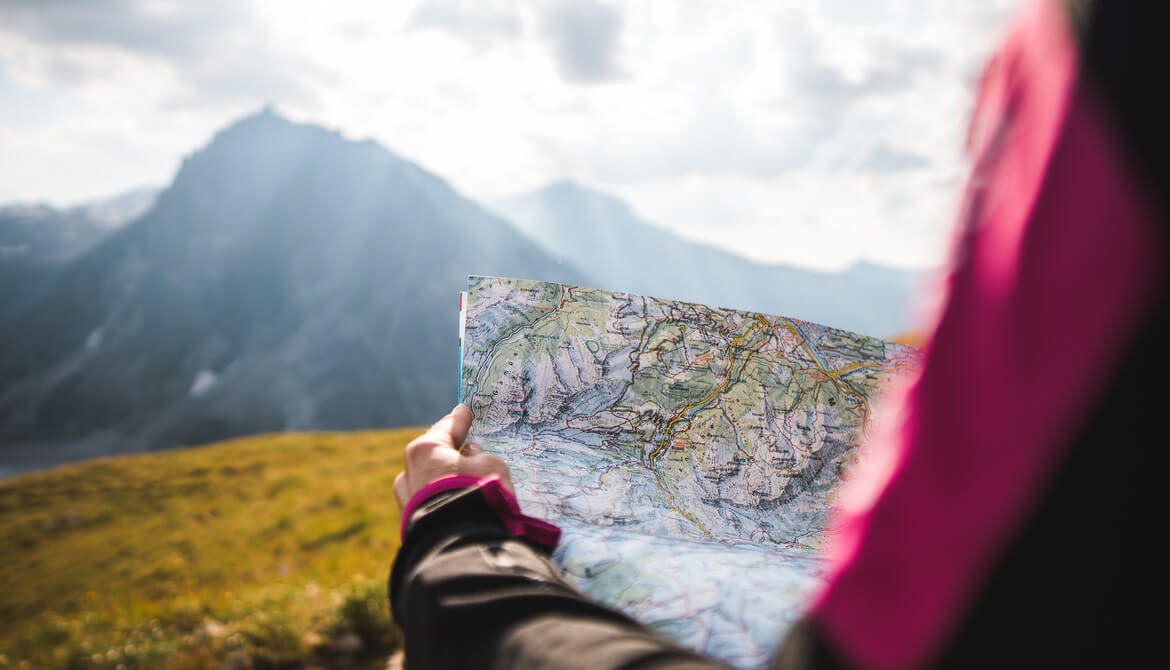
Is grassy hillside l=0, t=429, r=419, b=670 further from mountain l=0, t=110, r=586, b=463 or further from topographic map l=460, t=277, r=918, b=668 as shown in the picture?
mountain l=0, t=110, r=586, b=463

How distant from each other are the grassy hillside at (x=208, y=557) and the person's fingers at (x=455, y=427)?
5.45 ft

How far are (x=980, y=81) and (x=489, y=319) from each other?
173cm

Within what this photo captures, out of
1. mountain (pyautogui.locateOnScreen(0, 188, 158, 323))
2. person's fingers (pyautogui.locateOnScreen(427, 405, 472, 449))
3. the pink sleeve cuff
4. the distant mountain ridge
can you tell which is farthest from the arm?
mountain (pyautogui.locateOnScreen(0, 188, 158, 323))

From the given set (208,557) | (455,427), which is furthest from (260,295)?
(455,427)

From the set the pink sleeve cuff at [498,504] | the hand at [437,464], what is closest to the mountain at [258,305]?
the hand at [437,464]

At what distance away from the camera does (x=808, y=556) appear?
1570 mm

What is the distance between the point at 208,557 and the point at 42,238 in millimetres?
81648

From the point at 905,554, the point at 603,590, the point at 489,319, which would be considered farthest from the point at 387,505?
the point at 905,554

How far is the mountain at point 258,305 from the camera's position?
190 feet

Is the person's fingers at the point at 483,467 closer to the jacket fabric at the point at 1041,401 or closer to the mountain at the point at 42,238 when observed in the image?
the jacket fabric at the point at 1041,401

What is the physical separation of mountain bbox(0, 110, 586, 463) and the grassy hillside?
158ft

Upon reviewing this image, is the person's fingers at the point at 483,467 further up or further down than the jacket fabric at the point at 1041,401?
further down

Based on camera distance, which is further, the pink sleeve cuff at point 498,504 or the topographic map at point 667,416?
the topographic map at point 667,416

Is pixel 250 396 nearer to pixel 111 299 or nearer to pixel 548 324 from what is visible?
pixel 111 299
